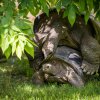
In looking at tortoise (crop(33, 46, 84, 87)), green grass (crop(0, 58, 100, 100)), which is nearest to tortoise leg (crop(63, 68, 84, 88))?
tortoise (crop(33, 46, 84, 87))

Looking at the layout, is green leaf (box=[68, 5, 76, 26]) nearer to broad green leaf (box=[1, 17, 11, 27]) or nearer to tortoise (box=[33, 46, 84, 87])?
broad green leaf (box=[1, 17, 11, 27])

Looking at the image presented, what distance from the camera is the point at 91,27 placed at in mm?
5426

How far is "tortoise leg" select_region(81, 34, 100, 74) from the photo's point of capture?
513 cm

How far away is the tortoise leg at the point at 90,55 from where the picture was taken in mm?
5131

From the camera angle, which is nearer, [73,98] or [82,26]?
[73,98]

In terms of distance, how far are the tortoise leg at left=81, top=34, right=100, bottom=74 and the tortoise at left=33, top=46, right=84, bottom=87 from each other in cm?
10

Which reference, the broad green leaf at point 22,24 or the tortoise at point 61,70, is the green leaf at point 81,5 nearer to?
the broad green leaf at point 22,24

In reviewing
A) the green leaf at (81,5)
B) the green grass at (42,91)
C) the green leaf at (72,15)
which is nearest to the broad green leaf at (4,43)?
the green leaf at (72,15)

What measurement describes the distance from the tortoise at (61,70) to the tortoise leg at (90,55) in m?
0.10

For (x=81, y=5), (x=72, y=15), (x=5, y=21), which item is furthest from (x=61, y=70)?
(x=5, y=21)

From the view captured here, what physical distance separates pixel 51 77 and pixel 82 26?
955 millimetres

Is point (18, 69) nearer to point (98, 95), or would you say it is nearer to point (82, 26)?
point (82, 26)

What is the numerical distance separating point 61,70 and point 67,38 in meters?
Result: 0.57

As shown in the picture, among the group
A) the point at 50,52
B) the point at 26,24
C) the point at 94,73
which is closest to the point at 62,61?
the point at 50,52
